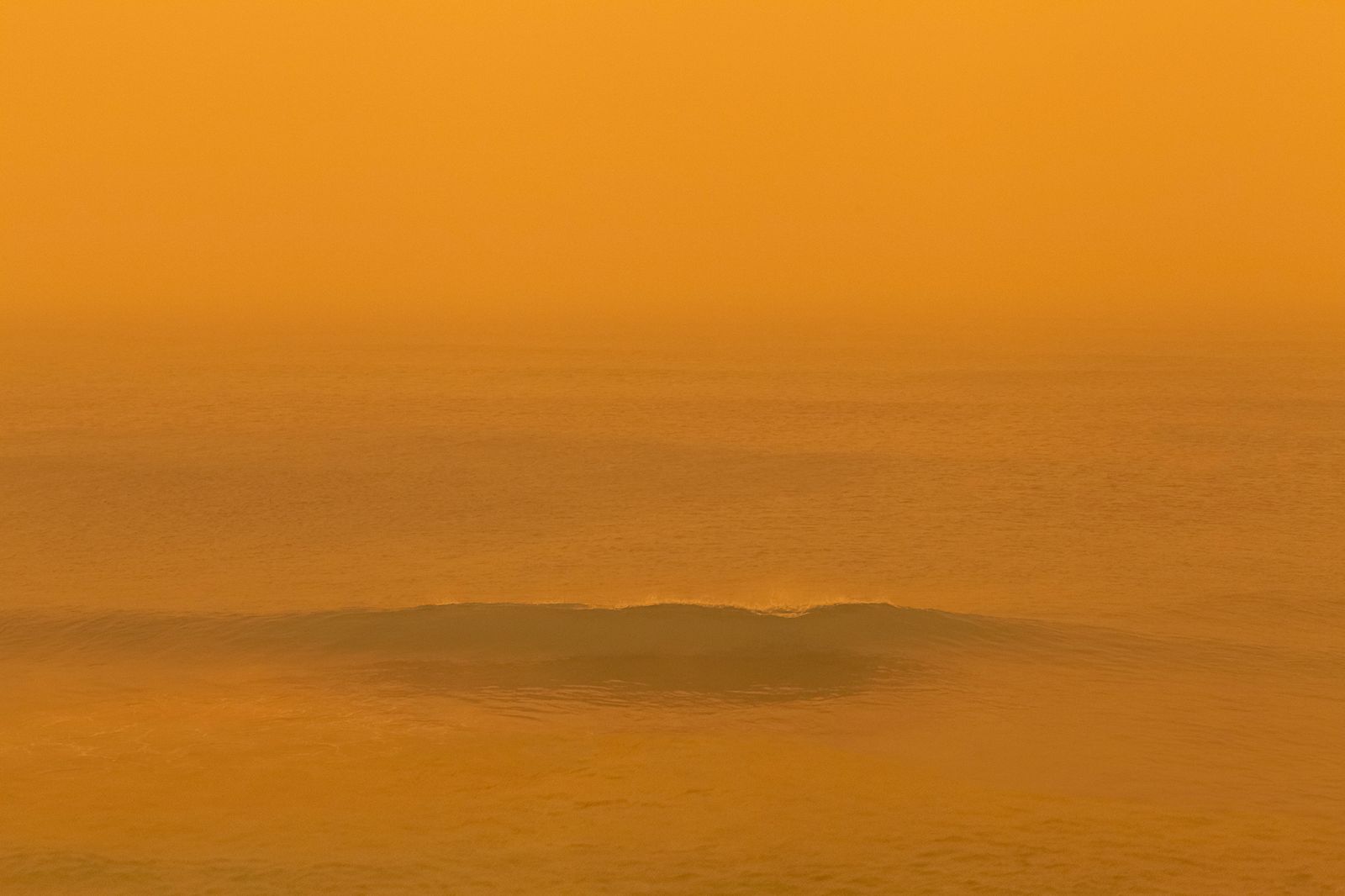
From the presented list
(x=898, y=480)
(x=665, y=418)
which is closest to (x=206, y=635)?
(x=898, y=480)

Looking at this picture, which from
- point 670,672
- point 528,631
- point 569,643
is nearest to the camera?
point 670,672

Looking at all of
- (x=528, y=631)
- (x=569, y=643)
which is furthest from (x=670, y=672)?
(x=528, y=631)

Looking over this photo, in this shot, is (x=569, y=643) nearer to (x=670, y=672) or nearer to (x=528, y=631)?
(x=528, y=631)

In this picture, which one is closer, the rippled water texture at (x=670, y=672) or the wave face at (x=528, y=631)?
the rippled water texture at (x=670, y=672)

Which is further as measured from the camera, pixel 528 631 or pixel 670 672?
pixel 528 631

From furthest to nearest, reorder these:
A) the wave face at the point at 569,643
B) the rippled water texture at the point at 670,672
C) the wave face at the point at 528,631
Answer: the wave face at the point at 528,631, the wave face at the point at 569,643, the rippled water texture at the point at 670,672

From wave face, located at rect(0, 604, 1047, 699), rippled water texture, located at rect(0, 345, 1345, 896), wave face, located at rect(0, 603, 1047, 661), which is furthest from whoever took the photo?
wave face, located at rect(0, 603, 1047, 661)

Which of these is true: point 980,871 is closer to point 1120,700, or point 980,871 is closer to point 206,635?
point 1120,700

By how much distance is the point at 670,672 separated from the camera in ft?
106

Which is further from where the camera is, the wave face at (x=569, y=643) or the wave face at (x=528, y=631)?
the wave face at (x=528, y=631)

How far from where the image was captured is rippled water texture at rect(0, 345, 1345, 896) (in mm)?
21000

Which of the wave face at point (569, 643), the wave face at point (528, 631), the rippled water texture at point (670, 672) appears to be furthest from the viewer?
the wave face at point (528, 631)

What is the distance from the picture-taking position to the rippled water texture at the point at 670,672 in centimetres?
2100

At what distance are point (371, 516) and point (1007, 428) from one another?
5034cm
